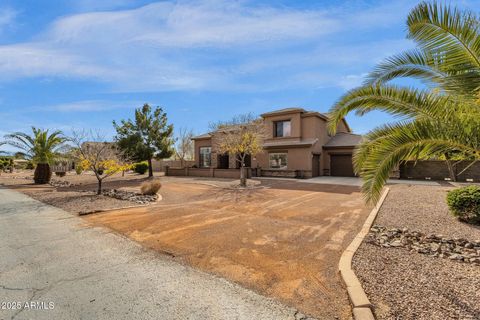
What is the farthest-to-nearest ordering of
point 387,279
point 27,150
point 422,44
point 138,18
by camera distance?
point 27,150, point 138,18, point 422,44, point 387,279

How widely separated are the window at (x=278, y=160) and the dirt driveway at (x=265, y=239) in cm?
1295

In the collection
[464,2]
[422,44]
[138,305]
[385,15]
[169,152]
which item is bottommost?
[138,305]

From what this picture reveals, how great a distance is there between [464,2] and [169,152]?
74.5 feet

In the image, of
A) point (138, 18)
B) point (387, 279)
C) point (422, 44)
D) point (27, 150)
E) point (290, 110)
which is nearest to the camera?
point (387, 279)

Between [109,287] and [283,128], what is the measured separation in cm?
2253

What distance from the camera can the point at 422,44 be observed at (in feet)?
16.8

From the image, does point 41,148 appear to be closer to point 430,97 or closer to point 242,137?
point 242,137

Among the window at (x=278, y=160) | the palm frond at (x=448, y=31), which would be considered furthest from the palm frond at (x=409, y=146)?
the window at (x=278, y=160)

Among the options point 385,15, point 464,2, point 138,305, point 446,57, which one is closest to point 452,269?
point 446,57

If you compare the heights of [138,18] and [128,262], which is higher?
A: [138,18]

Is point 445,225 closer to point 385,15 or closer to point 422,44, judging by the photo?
point 422,44

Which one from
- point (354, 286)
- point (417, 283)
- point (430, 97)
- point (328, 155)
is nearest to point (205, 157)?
point (328, 155)

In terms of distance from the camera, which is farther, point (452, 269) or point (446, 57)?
point (446, 57)

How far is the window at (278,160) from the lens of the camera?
2402 centimetres
